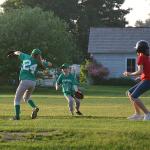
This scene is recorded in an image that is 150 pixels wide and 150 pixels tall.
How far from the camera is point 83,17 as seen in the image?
93375 millimetres

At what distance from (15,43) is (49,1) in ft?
120

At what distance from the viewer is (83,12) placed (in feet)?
312

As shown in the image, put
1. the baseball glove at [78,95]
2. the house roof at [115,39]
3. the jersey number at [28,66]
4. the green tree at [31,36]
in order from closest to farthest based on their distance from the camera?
the jersey number at [28,66]
the baseball glove at [78,95]
the green tree at [31,36]
the house roof at [115,39]

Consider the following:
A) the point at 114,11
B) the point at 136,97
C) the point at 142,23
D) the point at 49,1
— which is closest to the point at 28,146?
the point at 136,97

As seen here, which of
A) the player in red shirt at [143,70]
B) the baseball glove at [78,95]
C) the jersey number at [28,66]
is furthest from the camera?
the baseball glove at [78,95]

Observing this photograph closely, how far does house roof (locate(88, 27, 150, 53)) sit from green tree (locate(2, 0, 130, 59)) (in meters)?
16.0

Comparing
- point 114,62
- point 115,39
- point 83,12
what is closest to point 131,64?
point 114,62

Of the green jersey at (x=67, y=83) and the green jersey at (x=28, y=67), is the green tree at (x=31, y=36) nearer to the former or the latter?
the green jersey at (x=67, y=83)

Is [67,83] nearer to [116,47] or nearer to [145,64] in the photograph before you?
[145,64]

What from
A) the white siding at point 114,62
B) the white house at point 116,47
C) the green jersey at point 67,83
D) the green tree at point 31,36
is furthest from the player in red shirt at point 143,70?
the white siding at point 114,62

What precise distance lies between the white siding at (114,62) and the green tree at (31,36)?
34.3 ft

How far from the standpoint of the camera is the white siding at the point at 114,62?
68.2 metres

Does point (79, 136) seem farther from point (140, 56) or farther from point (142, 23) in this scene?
point (142, 23)

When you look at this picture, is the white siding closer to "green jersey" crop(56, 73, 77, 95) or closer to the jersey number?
"green jersey" crop(56, 73, 77, 95)
